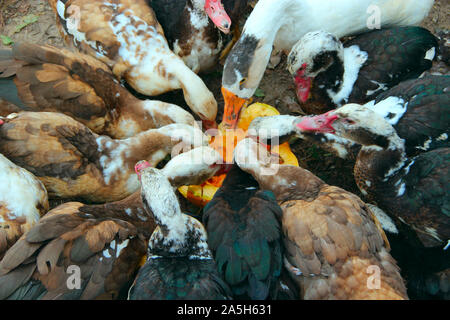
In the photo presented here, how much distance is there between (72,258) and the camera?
2.39 metres

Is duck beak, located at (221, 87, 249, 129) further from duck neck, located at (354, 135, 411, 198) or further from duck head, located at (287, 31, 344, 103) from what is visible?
duck neck, located at (354, 135, 411, 198)

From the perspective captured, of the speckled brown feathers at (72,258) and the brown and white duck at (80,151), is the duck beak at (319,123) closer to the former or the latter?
the brown and white duck at (80,151)

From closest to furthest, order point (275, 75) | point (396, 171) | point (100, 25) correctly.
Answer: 1. point (396, 171)
2. point (100, 25)
3. point (275, 75)

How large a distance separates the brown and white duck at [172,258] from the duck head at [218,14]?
158 cm

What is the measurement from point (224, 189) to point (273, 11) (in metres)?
1.61

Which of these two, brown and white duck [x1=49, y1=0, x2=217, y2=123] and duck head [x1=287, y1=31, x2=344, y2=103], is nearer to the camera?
duck head [x1=287, y1=31, x2=344, y2=103]

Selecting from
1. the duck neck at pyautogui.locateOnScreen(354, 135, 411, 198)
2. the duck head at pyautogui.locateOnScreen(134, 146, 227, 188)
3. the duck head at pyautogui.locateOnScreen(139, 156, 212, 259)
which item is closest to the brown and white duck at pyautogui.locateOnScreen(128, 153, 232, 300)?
the duck head at pyautogui.locateOnScreen(139, 156, 212, 259)

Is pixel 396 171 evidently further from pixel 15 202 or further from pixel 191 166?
pixel 15 202

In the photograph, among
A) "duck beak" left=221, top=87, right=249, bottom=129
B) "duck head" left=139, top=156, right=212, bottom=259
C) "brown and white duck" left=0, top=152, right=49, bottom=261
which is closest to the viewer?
"duck head" left=139, top=156, right=212, bottom=259

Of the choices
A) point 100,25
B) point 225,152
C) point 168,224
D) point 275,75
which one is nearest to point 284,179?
point 225,152

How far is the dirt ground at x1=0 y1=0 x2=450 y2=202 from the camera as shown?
372 centimetres

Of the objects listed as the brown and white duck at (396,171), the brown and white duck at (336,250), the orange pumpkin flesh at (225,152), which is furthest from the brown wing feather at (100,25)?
the brown and white duck at (336,250)

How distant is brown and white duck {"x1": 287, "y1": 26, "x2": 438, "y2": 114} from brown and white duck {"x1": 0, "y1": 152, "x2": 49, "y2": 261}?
94.2 inches

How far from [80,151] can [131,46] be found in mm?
1221
